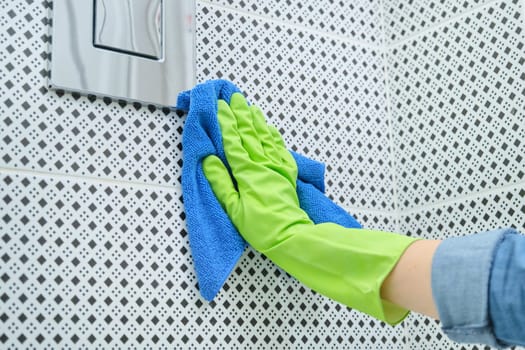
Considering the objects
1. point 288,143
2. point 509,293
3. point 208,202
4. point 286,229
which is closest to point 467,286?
point 509,293

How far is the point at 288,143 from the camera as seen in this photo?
4.16 ft

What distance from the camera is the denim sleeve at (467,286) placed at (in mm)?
735

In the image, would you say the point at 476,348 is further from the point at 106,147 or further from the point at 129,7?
the point at 129,7

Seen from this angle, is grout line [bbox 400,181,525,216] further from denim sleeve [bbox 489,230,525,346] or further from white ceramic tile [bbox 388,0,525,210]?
denim sleeve [bbox 489,230,525,346]

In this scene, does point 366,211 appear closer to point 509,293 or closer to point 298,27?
point 298,27

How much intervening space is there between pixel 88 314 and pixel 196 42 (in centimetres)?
48

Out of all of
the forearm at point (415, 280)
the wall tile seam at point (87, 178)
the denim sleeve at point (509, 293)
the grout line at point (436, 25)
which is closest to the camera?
the denim sleeve at point (509, 293)

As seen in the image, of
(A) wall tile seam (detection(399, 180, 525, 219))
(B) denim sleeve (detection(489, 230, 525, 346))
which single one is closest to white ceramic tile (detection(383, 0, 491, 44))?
(A) wall tile seam (detection(399, 180, 525, 219))

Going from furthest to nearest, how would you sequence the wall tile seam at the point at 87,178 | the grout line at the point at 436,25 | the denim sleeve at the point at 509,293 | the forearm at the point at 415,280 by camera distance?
the grout line at the point at 436,25 → the wall tile seam at the point at 87,178 → the forearm at the point at 415,280 → the denim sleeve at the point at 509,293

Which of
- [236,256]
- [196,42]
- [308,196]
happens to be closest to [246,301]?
[236,256]

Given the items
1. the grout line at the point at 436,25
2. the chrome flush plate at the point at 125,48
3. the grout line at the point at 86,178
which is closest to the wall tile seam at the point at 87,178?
the grout line at the point at 86,178

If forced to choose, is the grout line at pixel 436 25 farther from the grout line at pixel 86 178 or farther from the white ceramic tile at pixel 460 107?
the grout line at pixel 86 178

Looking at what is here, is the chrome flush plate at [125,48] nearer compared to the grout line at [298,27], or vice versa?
the chrome flush plate at [125,48]

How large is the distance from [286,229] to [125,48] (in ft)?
1.21
